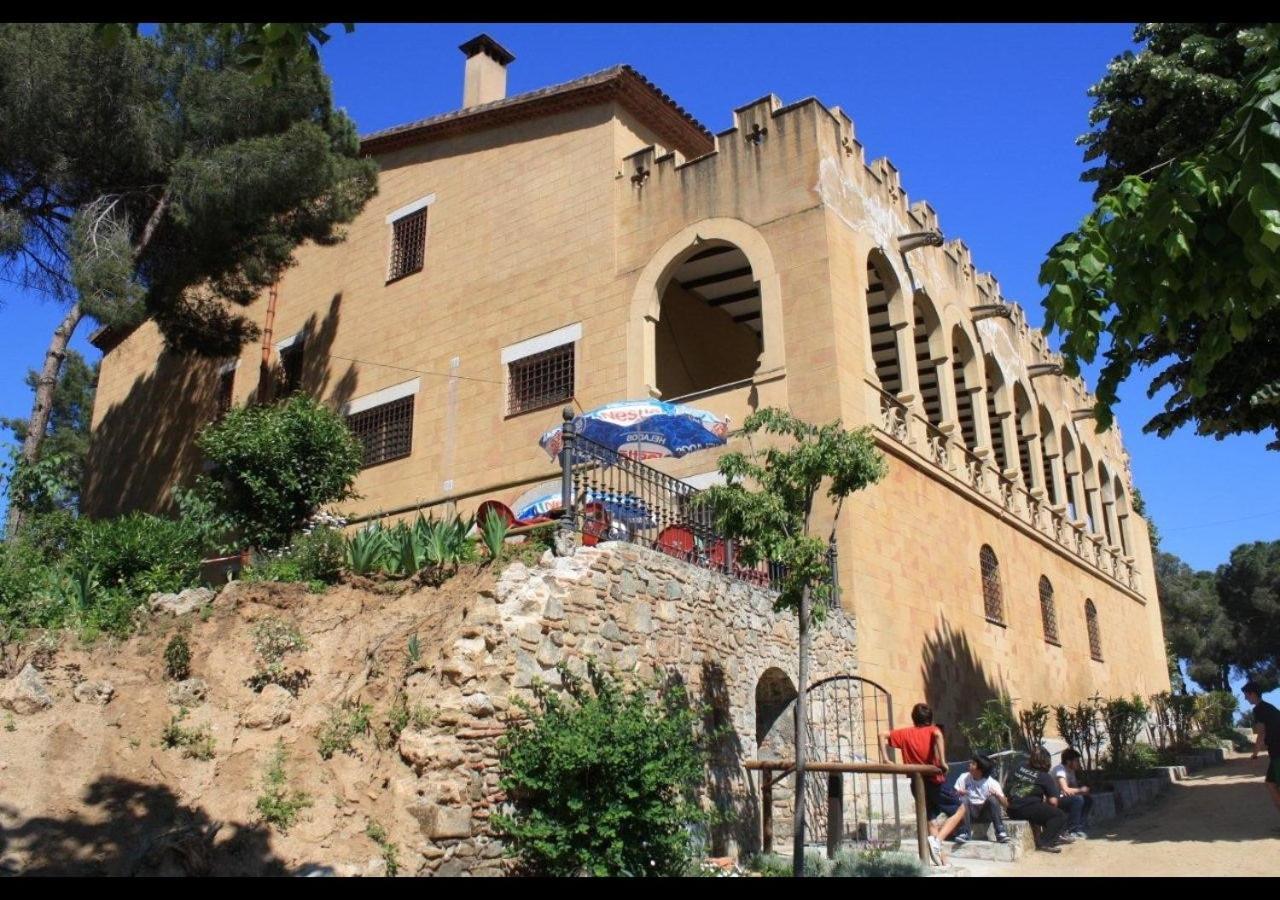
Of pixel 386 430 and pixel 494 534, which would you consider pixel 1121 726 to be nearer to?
pixel 494 534

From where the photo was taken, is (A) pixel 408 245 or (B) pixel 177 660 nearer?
(B) pixel 177 660

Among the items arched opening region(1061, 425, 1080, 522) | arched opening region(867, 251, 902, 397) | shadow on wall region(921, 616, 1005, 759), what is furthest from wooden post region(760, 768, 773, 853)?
arched opening region(1061, 425, 1080, 522)

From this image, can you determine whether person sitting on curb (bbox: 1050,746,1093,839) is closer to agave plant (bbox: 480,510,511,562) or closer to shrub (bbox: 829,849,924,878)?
shrub (bbox: 829,849,924,878)

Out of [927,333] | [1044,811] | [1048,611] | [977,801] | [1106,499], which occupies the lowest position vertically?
[1044,811]

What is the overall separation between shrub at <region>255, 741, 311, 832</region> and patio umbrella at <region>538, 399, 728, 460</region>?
5.87 m

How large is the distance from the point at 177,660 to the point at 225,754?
134 centimetres

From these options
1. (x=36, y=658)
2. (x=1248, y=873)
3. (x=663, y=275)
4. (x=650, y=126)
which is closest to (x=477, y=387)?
(x=663, y=275)

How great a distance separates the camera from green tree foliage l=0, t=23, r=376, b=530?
1566 cm

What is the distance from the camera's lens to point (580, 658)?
9164 mm

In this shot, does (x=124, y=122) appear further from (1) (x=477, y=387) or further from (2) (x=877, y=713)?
(2) (x=877, y=713)

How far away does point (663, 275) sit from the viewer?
16.7 metres

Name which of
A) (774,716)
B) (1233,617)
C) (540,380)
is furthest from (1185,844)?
(1233,617)

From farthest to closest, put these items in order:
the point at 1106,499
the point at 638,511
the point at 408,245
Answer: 1. the point at 1106,499
2. the point at 408,245
3. the point at 638,511

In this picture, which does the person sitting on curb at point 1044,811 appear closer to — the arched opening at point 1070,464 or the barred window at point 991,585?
the barred window at point 991,585
